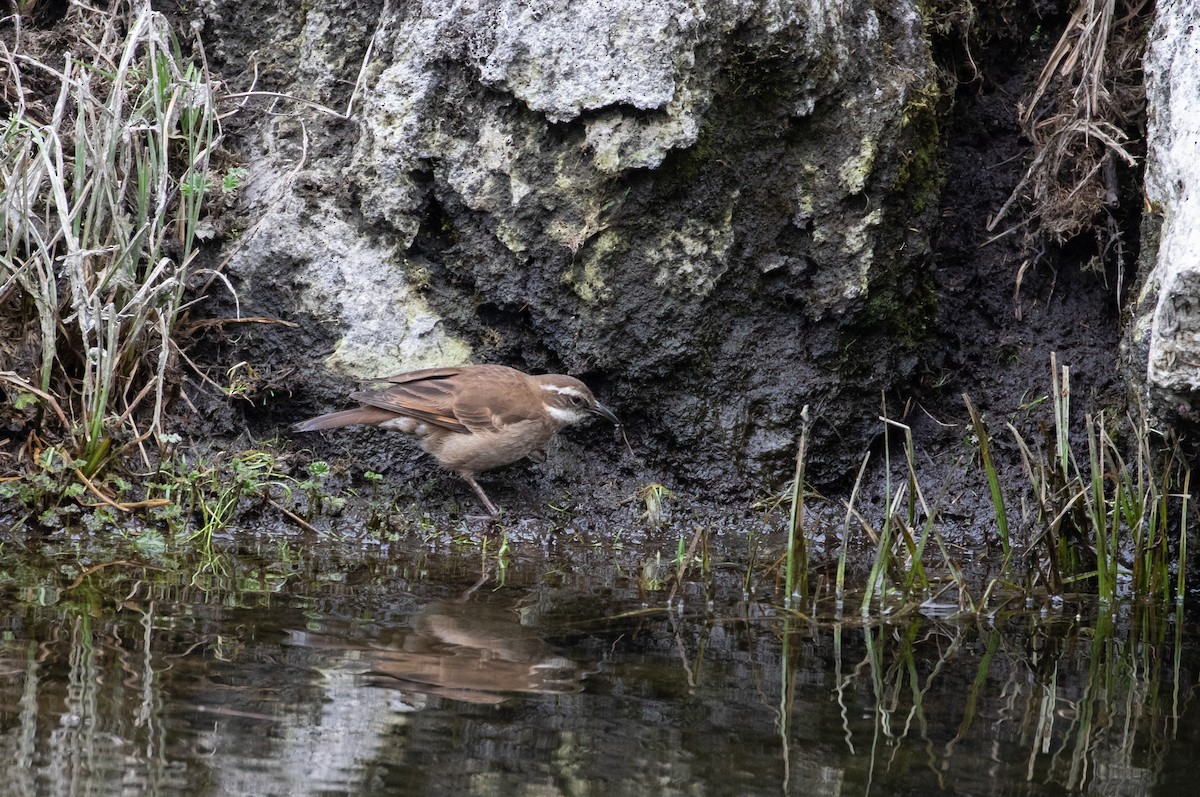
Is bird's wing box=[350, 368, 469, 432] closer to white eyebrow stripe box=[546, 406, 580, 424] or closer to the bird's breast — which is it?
the bird's breast

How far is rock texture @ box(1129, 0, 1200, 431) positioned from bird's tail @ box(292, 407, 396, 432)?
377 centimetres

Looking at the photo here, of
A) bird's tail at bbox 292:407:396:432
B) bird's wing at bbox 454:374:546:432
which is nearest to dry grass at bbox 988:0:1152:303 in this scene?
bird's wing at bbox 454:374:546:432

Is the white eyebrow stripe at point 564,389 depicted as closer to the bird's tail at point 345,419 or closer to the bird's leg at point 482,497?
the bird's leg at point 482,497

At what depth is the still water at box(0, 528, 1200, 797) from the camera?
11.1 feet

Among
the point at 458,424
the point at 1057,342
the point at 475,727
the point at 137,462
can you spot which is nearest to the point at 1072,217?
the point at 1057,342

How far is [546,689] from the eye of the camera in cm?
407

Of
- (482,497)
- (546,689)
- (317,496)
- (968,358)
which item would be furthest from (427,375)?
(968,358)

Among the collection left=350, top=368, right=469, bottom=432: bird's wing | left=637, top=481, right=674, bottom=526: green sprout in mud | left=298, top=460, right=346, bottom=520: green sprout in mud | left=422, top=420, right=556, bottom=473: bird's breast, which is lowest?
left=298, top=460, right=346, bottom=520: green sprout in mud

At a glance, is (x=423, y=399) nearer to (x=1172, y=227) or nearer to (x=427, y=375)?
(x=427, y=375)

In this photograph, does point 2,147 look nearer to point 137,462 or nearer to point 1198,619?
point 137,462

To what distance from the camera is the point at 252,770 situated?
10.8 feet

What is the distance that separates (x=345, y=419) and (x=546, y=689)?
2992 mm

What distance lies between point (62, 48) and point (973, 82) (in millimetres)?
5569

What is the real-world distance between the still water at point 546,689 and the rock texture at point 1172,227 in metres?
1.04
